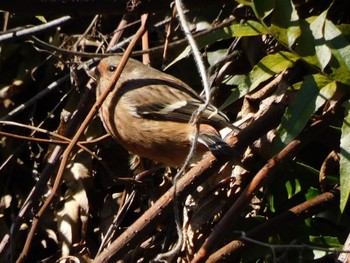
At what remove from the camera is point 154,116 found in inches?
160

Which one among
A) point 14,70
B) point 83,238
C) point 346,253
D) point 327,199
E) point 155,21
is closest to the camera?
point 346,253

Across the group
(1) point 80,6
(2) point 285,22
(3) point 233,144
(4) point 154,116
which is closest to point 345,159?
(3) point 233,144

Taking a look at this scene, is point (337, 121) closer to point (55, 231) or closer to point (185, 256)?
point (185, 256)

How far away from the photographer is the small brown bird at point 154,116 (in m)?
3.81

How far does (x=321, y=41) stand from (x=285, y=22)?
0.17 metres

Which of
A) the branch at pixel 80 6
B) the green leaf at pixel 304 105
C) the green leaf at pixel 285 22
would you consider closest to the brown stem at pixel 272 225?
the green leaf at pixel 304 105

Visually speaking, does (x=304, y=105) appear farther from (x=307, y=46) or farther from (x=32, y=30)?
(x=32, y=30)

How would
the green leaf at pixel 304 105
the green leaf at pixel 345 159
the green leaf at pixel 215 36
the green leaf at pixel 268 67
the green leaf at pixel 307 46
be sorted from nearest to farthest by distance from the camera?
1. the green leaf at pixel 345 159
2. the green leaf at pixel 304 105
3. the green leaf at pixel 307 46
4. the green leaf at pixel 268 67
5. the green leaf at pixel 215 36

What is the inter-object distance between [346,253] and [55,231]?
167 cm

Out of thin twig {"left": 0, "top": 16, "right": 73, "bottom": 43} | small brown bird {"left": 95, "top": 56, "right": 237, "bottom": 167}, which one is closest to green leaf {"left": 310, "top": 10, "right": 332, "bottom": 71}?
small brown bird {"left": 95, "top": 56, "right": 237, "bottom": 167}

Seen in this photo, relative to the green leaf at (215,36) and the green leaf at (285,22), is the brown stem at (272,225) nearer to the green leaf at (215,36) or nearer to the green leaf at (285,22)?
the green leaf at (285,22)

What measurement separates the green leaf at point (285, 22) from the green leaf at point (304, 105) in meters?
0.19

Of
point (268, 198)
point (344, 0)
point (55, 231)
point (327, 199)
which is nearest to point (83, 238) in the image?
point (55, 231)

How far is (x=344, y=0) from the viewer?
345 centimetres
